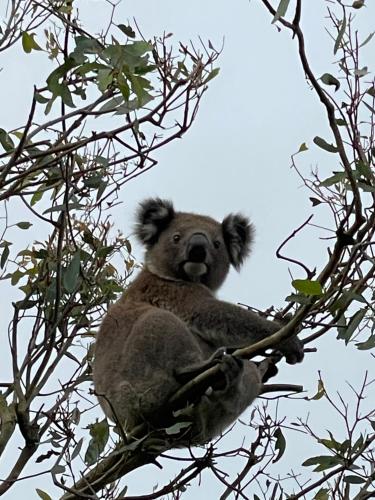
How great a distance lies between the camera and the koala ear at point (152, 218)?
221 inches

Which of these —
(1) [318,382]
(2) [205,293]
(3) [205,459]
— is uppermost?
(2) [205,293]

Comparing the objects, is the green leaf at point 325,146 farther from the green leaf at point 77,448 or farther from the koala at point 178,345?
the green leaf at point 77,448

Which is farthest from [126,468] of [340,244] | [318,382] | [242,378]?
[340,244]

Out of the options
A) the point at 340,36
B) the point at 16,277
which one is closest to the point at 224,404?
the point at 16,277

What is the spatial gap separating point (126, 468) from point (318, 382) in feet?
3.02

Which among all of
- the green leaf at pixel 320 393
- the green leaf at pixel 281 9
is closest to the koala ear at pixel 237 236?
the green leaf at pixel 320 393

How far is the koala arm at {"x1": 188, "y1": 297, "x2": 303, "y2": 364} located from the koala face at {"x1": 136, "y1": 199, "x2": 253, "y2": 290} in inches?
16.5

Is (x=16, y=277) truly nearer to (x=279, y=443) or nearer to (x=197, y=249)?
(x=197, y=249)

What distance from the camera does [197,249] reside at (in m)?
5.23

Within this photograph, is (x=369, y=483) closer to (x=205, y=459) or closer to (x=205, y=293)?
(x=205, y=459)

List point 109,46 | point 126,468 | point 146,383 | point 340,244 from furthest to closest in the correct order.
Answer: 1. point 146,383
2. point 126,468
3. point 109,46
4. point 340,244

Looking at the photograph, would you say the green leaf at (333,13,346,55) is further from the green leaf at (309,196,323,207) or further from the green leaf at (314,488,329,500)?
the green leaf at (314,488,329,500)

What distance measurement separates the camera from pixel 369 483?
3.53 m

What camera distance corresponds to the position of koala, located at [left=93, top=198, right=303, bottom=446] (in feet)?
14.3
